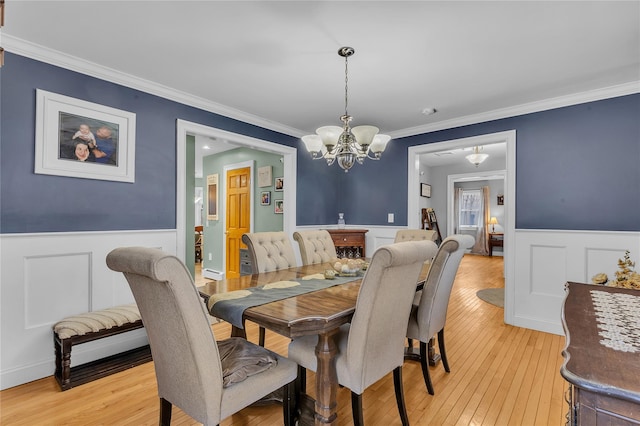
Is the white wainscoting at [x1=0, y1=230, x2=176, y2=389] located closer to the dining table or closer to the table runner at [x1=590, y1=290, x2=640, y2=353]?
the dining table

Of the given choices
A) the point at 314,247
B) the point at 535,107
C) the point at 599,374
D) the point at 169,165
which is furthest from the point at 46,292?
the point at 535,107

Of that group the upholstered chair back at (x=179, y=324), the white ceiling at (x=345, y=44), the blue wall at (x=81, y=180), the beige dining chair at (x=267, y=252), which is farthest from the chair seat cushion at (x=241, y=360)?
the white ceiling at (x=345, y=44)

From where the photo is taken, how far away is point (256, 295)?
5.77 ft

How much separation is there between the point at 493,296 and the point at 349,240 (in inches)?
88.4

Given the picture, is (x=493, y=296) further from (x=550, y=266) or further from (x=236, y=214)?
(x=236, y=214)

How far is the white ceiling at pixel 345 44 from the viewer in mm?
1841

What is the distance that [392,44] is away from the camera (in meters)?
2.18

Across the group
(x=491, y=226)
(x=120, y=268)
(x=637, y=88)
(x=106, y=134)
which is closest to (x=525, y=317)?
(x=637, y=88)

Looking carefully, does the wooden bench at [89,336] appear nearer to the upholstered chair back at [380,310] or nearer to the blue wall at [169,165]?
the blue wall at [169,165]

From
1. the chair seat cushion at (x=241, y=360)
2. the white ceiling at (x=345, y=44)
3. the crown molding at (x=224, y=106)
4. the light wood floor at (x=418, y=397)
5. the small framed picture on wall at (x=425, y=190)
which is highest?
the white ceiling at (x=345, y=44)

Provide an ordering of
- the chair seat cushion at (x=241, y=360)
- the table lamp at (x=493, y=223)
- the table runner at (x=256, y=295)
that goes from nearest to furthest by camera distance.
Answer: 1. the chair seat cushion at (x=241, y=360)
2. the table runner at (x=256, y=295)
3. the table lamp at (x=493, y=223)

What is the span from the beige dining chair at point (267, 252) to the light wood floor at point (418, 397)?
77 cm

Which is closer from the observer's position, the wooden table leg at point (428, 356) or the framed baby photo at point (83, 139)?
the framed baby photo at point (83, 139)

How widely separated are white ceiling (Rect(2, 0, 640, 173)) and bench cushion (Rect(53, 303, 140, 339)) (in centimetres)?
190
